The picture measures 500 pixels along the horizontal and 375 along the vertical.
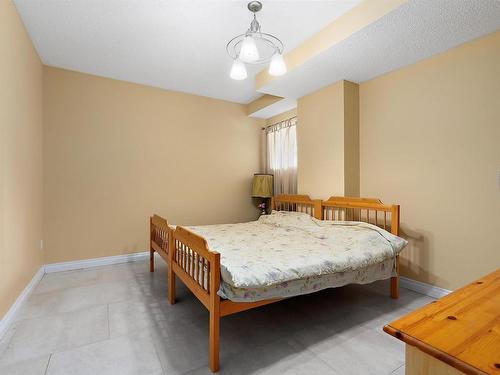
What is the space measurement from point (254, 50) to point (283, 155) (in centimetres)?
251

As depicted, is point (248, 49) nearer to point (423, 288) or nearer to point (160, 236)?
point (160, 236)

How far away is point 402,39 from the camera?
7.42 ft

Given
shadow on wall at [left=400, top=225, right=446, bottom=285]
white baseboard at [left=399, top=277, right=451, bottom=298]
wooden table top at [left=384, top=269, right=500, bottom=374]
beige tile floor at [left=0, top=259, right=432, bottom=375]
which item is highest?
wooden table top at [left=384, top=269, right=500, bottom=374]

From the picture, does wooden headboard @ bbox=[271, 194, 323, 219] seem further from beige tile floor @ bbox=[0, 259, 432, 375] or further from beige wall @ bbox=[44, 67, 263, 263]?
beige tile floor @ bbox=[0, 259, 432, 375]

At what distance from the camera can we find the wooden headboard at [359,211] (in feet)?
8.93

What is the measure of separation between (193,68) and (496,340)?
348 centimetres

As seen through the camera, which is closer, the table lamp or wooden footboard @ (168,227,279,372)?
wooden footboard @ (168,227,279,372)

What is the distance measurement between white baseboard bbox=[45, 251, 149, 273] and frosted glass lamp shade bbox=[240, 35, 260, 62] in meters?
3.05

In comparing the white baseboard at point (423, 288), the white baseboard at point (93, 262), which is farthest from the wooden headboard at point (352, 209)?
the white baseboard at point (93, 262)

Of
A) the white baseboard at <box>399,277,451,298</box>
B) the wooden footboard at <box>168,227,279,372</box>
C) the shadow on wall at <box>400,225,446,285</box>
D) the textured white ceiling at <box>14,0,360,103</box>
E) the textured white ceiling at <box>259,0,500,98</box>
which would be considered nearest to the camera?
the wooden footboard at <box>168,227,279,372</box>

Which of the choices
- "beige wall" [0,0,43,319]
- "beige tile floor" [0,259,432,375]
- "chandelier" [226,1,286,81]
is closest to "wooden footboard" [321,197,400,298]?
"beige tile floor" [0,259,432,375]

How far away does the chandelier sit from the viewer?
6.57 ft

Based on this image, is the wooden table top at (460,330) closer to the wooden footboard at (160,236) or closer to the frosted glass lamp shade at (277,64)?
the frosted glass lamp shade at (277,64)

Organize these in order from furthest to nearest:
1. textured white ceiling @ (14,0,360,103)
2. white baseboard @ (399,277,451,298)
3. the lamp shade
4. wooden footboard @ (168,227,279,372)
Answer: the lamp shade, white baseboard @ (399,277,451,298), textured white ceiling @ (14,0,360,103), wooden footboard @ (168,227,279,372)
